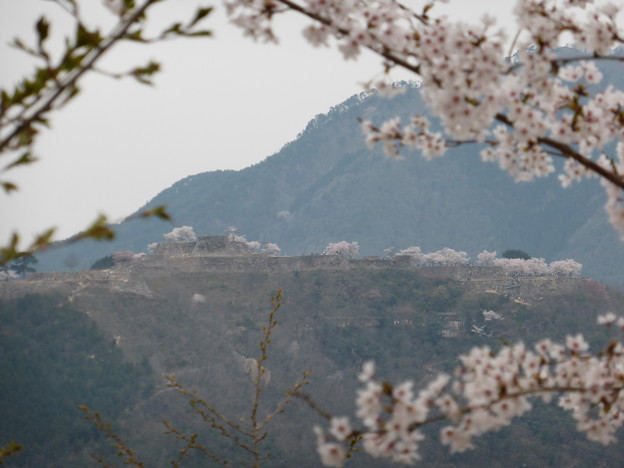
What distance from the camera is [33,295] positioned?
151 feet

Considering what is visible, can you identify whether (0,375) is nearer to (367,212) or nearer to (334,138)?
(367,212)

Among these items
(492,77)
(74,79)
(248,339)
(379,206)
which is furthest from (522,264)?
(379,206)

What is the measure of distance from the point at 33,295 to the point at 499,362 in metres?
46.1

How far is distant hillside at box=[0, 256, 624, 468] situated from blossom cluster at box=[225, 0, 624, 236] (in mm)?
34372

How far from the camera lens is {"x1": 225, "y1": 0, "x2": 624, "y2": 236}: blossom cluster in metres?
3.30

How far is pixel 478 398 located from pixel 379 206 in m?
133

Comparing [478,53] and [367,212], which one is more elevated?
[367,212]

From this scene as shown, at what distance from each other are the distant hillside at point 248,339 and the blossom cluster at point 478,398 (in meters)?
34.4

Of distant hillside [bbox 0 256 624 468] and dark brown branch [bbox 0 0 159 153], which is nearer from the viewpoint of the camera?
dark brown branch [bbox 0 0 159 153]

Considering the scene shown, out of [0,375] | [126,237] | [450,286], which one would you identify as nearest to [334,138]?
[126,237]

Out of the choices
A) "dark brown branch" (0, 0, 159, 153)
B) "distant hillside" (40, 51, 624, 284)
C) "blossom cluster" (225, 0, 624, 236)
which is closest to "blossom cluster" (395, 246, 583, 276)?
"distant hillside" (40, 51, 624, 284)

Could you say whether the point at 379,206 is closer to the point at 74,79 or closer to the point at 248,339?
the point at 248,339

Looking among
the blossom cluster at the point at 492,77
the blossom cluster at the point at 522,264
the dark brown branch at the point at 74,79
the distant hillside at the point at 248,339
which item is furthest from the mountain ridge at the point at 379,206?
the dark brown branch at the point at 74,79

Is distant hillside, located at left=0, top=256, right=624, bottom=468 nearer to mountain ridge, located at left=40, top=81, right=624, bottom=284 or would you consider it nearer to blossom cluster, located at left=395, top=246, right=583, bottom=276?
blossom cluster, located at left=395, top=246, right=583, bottom=276
